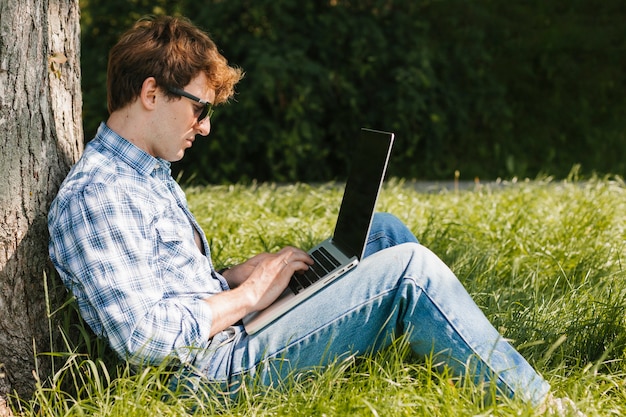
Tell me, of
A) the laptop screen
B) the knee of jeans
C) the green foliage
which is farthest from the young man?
the green foliage

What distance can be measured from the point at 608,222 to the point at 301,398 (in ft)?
8.96

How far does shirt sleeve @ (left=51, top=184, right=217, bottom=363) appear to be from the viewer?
2.32 meters

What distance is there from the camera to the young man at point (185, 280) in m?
2.35

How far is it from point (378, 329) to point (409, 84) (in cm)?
583

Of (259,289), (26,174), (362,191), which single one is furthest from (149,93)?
(362,191)

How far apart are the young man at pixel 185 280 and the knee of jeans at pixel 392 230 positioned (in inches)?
21.4

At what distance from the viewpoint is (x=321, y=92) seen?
8.01 m

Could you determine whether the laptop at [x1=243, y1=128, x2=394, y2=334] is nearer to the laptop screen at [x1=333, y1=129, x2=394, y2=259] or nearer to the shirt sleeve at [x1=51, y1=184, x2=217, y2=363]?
the laptop screen at [x1=333, y1=129, x2=394, y2=259]

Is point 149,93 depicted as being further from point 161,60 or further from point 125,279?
point 125,279

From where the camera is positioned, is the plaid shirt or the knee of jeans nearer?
the plaid shirt

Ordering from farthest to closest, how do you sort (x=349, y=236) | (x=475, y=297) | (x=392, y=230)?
(x=475, y=297) → (x=392, y=230) → (x=349, y=236)

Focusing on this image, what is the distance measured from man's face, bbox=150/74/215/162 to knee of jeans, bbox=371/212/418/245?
0.88 metres

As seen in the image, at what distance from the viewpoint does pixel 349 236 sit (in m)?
2.89

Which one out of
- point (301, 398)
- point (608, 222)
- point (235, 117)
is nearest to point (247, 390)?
point (301, 398)
